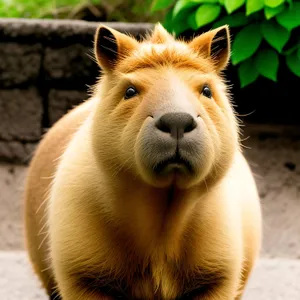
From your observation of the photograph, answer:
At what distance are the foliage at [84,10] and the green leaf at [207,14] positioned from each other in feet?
7.21

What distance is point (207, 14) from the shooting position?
598cm

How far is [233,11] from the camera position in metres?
6.09

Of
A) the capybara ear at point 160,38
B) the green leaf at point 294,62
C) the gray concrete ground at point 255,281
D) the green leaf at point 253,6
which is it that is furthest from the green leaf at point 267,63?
the capybara ear at point 160,38

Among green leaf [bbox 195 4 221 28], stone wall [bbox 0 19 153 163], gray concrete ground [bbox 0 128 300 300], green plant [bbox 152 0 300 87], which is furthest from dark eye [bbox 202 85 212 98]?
stone wall [bbox 0 19 153 163]

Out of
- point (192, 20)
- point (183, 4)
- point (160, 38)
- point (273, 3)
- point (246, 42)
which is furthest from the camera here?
point (192, 20)

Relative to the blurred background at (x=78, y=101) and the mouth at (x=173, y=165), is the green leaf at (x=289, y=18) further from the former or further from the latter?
the mouth at (x=173, y=165)

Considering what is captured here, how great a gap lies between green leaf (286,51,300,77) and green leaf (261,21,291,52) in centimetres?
25

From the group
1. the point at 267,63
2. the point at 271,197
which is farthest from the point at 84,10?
the point at 271,197

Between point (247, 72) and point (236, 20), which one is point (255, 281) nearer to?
point (247, 72)

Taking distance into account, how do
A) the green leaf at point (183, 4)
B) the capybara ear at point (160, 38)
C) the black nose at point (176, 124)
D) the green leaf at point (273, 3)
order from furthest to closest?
the green leaf at point (183, 4) → the green leaf at point (273, 3) → the capybara ear at point (160, 38) → the black nose at point (176, 124)

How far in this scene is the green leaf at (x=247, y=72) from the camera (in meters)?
6.07

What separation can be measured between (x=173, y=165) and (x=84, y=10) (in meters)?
6.20

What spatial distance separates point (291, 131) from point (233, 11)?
1.20 metres

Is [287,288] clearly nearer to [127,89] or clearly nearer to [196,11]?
[127,89]
